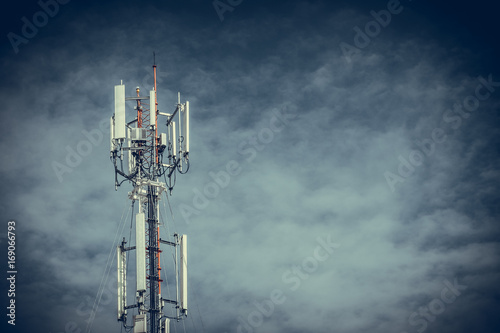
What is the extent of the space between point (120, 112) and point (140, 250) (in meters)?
13.1

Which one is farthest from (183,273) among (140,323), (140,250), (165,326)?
(140,323)

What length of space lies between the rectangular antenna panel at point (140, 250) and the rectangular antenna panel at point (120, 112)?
798 cm

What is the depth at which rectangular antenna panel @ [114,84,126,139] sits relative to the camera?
71.7 metres

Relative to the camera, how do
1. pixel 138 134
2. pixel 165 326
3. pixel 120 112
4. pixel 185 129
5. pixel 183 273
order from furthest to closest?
pixel 185 129 < pixel 138 134 < pixel 183 273 < pixel 120 112 < pixel 165 326

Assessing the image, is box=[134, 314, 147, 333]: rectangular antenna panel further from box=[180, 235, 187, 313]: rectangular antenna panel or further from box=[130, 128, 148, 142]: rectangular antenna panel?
box=[130, 128, 148, 142]: rectangular antenna panel

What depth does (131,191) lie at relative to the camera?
241 ft

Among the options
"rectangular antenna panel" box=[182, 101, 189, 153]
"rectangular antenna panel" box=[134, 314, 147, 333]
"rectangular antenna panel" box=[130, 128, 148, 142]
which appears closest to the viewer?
"rectangular antenna panel" box=[134, 314, 147, 333]

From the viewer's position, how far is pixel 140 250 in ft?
229

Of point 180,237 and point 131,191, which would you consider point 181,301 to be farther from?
point 131,191

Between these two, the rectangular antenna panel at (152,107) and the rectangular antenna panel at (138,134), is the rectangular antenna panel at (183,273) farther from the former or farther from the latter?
the rectangular antenna panel at (152,107)

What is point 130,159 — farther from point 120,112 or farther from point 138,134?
point 120,112

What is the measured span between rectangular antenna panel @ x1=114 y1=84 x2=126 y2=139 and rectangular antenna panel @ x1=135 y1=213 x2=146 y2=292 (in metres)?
7.98

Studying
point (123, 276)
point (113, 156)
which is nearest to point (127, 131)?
point (113, 156)

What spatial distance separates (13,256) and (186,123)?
20.5 meters
